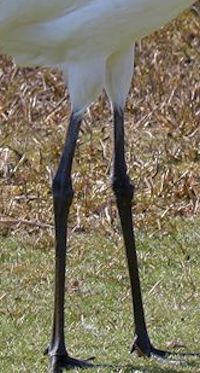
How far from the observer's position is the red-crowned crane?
6.34 metres

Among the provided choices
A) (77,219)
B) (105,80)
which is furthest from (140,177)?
(105,80)

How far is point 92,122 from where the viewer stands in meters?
10.5

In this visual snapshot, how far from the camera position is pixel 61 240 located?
6637mm

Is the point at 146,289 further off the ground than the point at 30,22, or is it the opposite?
the point at 30,22

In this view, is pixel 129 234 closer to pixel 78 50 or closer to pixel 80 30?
pixel 78 50

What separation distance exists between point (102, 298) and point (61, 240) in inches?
41.0

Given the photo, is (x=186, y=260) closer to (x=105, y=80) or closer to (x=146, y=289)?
(x=146, y=289)

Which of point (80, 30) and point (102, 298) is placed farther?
point (102, 298)

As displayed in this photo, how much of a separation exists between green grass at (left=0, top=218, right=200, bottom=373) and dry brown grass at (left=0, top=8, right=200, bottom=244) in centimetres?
24

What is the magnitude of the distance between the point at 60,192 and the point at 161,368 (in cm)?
94

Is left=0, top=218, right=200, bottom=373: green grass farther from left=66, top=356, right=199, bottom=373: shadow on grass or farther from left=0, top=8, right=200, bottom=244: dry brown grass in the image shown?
left=0, top=8, right=200, bottom=244: dry brown grass

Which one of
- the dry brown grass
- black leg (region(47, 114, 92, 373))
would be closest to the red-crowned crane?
black leg (region(47, 114, 92, 373))

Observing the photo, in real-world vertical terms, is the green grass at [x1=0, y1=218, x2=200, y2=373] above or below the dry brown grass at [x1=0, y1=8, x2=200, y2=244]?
below

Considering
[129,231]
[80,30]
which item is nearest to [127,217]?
[129,231]
